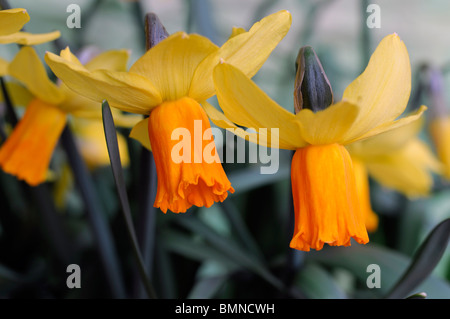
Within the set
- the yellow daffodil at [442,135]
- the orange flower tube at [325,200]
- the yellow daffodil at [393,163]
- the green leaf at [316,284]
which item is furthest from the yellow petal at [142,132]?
the yellow daffodil at [442,135]

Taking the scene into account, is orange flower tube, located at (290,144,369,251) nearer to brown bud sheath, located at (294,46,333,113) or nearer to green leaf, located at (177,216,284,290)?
brown bud sheath, located at (294,46,333,113)

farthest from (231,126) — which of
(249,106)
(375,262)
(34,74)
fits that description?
(375,262)

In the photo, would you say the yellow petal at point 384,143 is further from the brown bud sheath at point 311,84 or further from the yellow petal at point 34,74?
the yellow petal at point 34,74

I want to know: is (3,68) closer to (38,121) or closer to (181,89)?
(38,121)

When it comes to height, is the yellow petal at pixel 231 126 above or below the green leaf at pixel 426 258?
above

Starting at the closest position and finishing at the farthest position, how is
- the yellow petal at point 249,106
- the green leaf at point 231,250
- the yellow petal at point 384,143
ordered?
1. the yellow petal at point 249,106
2. the green leaf at point 231,250
3. the yellow petal at point 384,143

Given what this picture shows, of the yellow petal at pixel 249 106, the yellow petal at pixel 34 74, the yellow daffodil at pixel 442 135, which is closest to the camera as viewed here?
the yellow petal at pixel 249 106

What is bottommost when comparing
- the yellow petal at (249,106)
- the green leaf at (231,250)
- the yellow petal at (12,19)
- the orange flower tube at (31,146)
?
the green leaf at (231,250)
